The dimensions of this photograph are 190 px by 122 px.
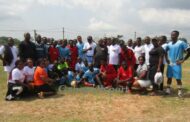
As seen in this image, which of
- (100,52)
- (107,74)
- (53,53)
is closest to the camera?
(107,74)

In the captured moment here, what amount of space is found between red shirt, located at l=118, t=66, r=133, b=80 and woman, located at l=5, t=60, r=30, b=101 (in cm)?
330

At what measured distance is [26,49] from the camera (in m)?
12.6

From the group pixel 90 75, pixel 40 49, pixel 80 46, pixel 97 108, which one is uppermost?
pixel 80 46

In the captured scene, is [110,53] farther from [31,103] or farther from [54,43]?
[31,103]

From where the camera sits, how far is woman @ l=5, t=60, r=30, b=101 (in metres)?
11.8

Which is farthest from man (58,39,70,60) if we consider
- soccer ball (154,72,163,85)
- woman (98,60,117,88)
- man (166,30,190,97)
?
man (166,30,190,97)

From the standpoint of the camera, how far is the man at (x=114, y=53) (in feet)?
44.8

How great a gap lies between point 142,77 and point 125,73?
2.37 ft

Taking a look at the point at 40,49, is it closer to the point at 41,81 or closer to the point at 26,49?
the point at 26,49

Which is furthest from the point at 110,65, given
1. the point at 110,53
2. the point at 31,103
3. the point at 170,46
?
the point at 31,103

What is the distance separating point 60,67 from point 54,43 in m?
0.98

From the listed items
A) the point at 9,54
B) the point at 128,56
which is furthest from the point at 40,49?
the point at 128,56

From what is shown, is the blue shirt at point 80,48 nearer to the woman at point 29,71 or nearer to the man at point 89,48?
the man at point 89,48

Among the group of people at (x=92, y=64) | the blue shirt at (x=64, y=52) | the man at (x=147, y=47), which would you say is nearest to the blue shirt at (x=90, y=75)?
the group of people at (x=92, y=64)
